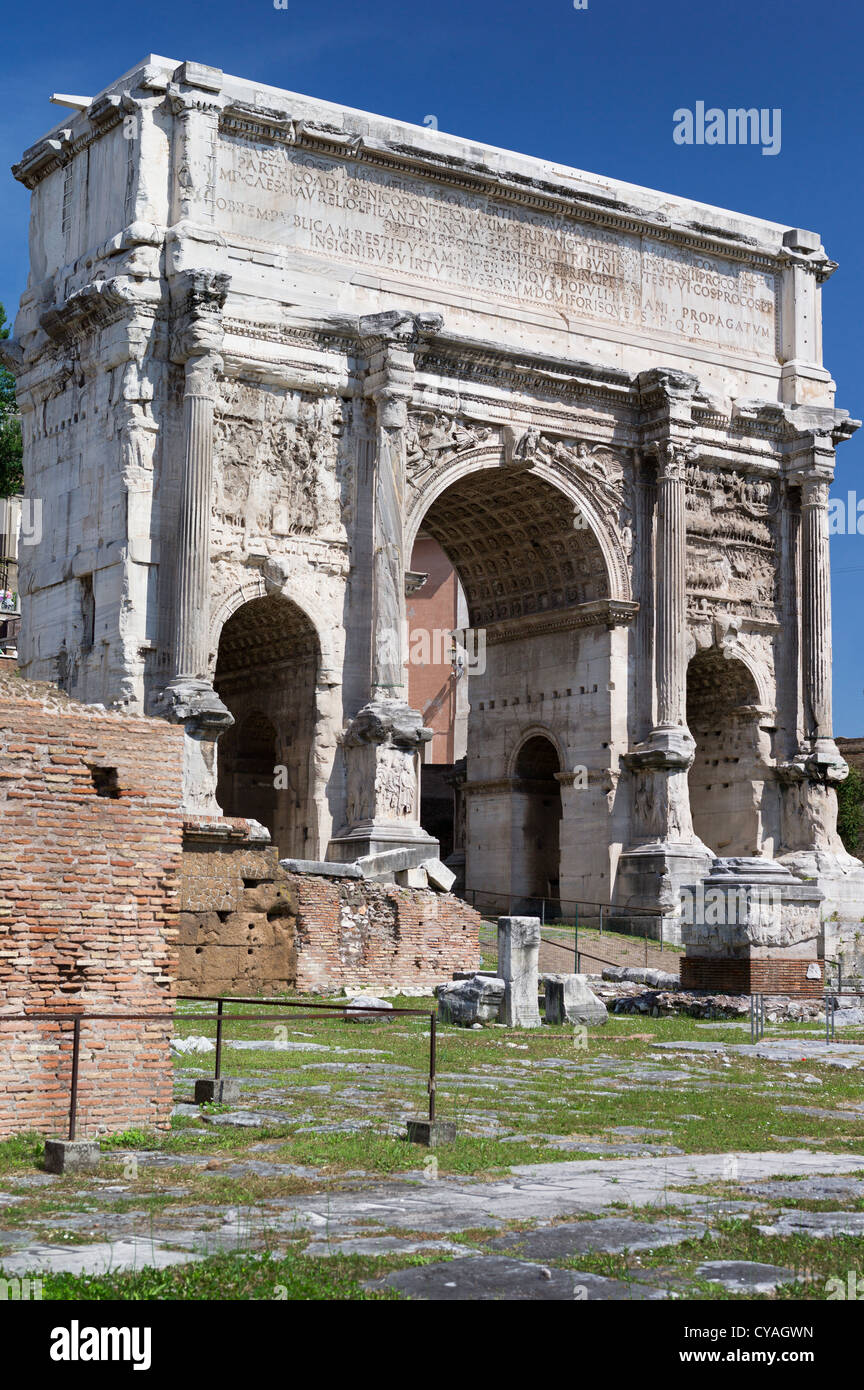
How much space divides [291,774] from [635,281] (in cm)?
1098

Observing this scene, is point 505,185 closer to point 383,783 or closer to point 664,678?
point 664,678

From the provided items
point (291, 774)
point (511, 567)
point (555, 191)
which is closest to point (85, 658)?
point (291, 774)

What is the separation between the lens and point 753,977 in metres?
20.5

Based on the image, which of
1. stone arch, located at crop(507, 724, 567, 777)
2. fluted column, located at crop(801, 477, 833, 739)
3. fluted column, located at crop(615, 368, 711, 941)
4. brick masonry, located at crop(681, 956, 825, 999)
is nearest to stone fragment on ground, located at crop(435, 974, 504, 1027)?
brick masonry, located at crop(681, 956, 825, 999)

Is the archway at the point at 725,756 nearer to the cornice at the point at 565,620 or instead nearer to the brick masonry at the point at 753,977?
the cornice at the point at 565,620

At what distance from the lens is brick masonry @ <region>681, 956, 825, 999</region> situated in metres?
20.5

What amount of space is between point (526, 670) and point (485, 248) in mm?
7670

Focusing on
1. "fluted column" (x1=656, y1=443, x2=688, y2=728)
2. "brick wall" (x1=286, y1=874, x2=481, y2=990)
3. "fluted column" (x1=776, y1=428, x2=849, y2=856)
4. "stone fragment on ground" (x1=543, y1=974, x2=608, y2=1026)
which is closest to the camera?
"stone fragment on ground" (x1=543, y1=974, x2=608, y2=1026)

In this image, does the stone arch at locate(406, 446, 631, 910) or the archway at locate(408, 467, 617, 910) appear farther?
the archway at locate(408, 467, 617, 910)

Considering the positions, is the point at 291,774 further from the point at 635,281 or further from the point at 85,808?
the point at 85,808

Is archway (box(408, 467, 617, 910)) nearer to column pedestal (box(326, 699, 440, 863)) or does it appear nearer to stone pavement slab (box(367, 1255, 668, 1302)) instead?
column pedestal (box(326, 699, 440, 863))

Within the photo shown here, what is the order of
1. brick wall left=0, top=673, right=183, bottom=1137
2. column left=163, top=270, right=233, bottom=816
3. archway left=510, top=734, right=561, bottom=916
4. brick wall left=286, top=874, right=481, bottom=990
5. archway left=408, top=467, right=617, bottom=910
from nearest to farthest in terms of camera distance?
brick wall left=0, top=673, right=183, bottom=1137
brick wall left=286, top=874, right=481, bottom=990
column left=163, top=270, right=233, bottom=816
archway left=408, top=467, right=617, bottom=910
archway left=510, top=734, right=561, bottom=916

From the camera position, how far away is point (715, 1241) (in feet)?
22.8

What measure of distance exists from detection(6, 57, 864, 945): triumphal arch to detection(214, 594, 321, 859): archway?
72 mm
